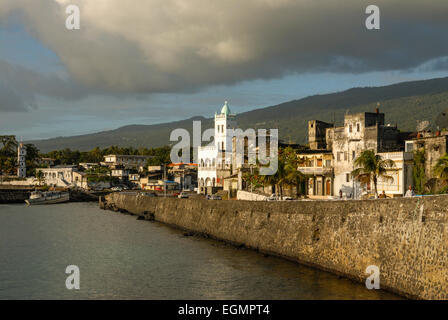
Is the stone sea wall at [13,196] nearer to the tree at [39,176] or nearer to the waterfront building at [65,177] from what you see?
the waterfront building at [65,177]

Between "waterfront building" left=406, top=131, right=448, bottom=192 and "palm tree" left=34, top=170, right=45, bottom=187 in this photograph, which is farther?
"palm tree" left=34, top=170, right=45, bottom=187

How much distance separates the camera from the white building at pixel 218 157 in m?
124

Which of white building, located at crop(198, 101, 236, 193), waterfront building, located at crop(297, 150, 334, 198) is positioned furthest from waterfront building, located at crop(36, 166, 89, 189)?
waterfront building, located at crop(297, 150, 334, 198)

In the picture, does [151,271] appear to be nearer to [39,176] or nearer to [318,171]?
[318,171]

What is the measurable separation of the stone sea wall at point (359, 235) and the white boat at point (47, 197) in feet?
265

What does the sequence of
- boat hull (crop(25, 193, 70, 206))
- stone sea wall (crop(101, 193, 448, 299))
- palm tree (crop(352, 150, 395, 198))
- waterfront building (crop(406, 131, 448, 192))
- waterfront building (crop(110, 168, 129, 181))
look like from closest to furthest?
1. stone sea wall (crop(101, 193, 448, 299))
2. palm tree (crop(352, 150, 395, 198))
3. waterfront building (crop(406, 131, 448, 192))
4. boat hull (crop(25, 193, 70, 206))
5. waterfront building (crop(110, 168, 129, 181))

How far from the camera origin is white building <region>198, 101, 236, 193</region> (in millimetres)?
124500

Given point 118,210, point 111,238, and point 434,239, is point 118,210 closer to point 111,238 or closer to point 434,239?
point 111,238

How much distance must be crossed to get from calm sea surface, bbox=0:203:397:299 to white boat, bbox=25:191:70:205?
208 ft

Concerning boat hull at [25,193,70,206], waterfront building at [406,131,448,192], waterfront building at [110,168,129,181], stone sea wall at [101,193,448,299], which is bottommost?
boat hull at [25,193,70,206]

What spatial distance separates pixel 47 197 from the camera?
420 ft

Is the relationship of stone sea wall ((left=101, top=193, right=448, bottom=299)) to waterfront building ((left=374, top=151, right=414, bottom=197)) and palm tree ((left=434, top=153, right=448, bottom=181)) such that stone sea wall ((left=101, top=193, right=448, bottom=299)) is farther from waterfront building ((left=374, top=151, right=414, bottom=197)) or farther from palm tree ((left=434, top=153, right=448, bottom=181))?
waterfront building ((left=374, top=151, right=414, bottom=197))

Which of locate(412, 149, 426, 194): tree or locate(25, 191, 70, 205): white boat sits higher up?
locate(412, 149, 426, 194): tree

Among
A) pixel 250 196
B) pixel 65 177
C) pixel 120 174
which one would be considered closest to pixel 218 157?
pixel 250 196
